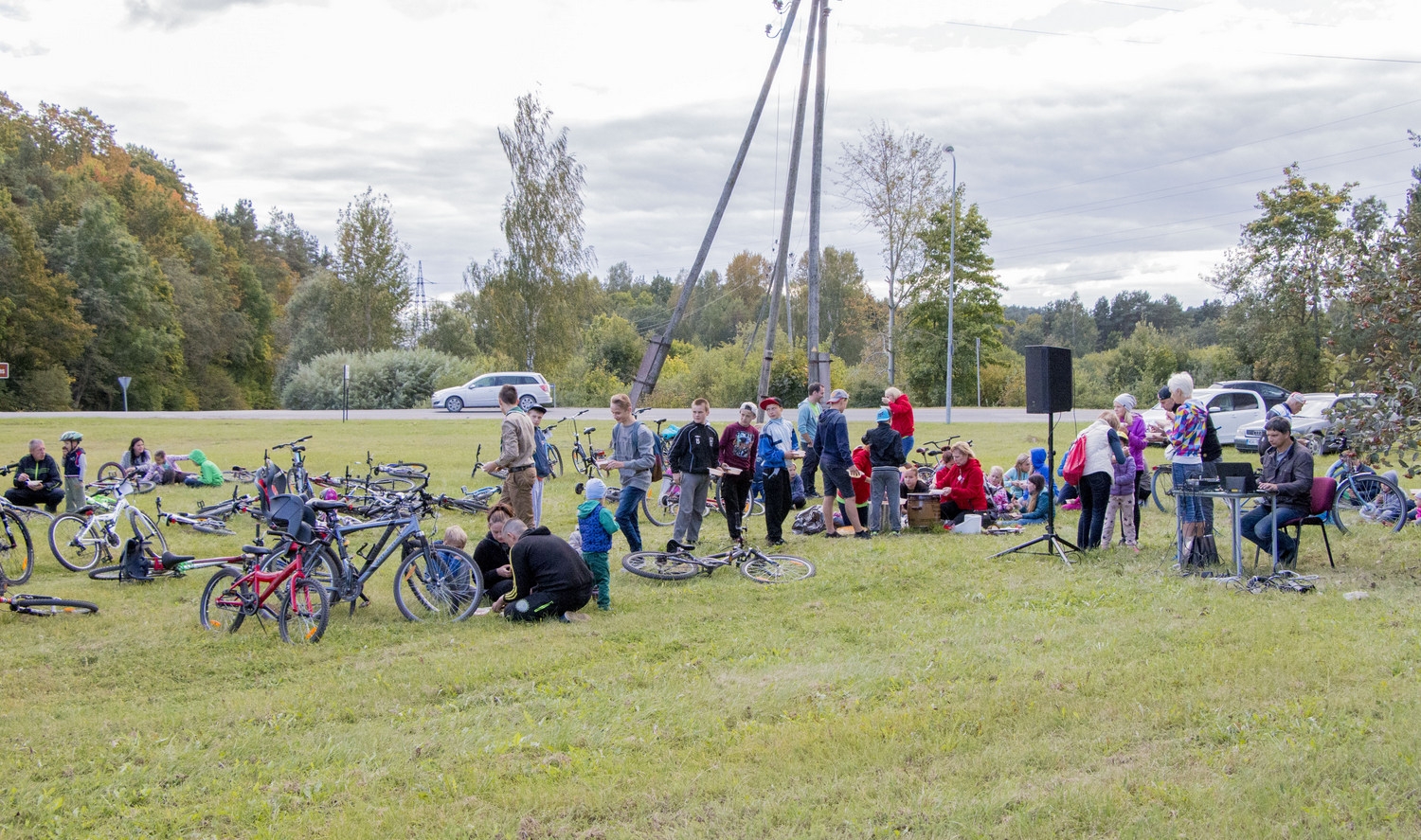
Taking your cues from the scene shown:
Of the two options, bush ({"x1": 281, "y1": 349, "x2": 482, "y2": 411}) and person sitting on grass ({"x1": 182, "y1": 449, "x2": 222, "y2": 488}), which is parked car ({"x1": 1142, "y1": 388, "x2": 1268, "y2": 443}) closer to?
person sitting on grass ({"x1": 182, "y1": 449, "x2": 222, "y2": 488})

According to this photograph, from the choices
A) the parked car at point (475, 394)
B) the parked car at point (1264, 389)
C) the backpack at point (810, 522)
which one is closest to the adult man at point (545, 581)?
the backpack at point (810, 522)

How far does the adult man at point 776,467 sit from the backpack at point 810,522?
0.95 m

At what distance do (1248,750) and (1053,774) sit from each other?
3.22 feet

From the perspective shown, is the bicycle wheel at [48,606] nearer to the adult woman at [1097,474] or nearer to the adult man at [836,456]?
the adult man at [836,456]

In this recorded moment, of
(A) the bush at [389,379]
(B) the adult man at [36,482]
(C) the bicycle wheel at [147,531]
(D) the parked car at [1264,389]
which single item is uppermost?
(A) the bush at [389,379]

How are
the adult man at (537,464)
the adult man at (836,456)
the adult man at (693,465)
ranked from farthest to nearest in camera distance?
the adult man at (836,456), the adult man at (537,464), the adult man at (693,465)

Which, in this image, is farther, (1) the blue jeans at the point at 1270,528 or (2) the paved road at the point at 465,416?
(2) the paved road at the point at 465,416

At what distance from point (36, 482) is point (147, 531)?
2952 millimetres

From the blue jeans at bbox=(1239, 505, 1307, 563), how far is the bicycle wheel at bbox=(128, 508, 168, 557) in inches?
413

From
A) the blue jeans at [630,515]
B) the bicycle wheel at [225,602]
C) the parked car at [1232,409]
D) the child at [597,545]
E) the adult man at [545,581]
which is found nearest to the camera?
the bicycle wheel at [225,602]

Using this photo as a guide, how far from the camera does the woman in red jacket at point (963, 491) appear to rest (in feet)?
40.5

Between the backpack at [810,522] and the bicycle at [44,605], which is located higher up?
the backpack at [810,522]

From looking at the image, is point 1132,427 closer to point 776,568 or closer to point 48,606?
point 776,568

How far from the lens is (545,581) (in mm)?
8094
